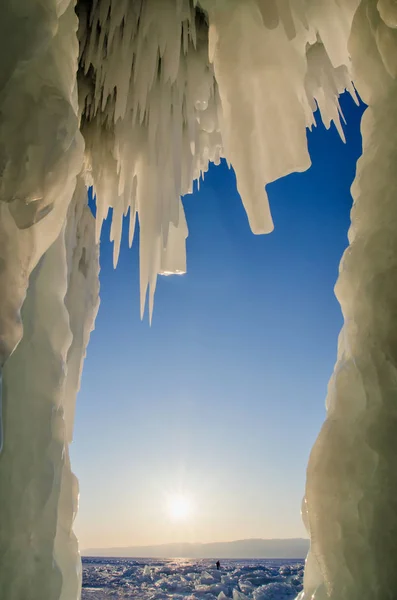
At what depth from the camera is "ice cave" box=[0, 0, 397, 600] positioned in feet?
4.70

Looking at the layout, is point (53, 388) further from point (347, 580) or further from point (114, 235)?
point (114, 235)

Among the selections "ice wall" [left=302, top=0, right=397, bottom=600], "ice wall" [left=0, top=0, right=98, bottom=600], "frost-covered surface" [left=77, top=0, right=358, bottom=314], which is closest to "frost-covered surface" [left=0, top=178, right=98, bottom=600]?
"ice wall" [left=0, top=0, right=98, bottom=600]

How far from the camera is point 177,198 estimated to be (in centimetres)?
337

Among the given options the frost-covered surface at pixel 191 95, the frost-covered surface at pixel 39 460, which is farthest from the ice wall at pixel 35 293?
the frost-covered surface at pixel 191 95

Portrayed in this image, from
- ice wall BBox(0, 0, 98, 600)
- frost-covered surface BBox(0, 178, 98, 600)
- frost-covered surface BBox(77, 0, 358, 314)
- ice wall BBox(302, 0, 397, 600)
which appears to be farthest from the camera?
frost-covered surface BBox(77, 0, 358, 314)

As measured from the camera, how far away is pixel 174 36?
3.01m

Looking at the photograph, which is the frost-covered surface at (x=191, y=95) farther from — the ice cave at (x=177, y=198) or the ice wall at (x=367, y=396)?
the ice wall at (x=367, y=396)

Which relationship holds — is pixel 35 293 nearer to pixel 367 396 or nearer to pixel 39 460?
pixel 39 460

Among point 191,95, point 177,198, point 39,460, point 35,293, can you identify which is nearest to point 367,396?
point 39,460

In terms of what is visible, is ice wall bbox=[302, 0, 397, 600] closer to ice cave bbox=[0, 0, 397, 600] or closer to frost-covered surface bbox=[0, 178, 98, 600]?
ice cave bbox=[0, 0, 397, 600]

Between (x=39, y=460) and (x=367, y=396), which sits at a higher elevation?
(x=367, y=396)

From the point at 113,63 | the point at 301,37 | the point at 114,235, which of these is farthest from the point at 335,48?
the point at 114,235

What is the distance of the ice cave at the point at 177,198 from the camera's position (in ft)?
4.70

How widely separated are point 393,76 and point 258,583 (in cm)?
2087
